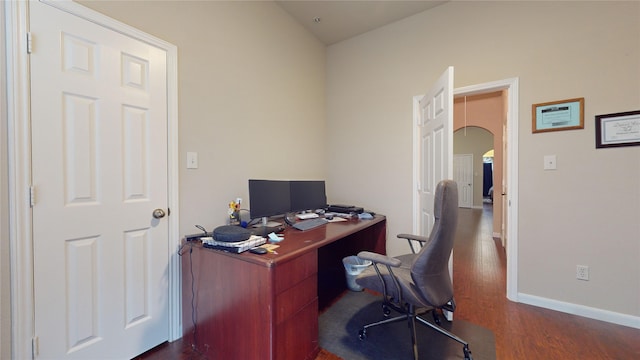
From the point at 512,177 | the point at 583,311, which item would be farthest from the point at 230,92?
the point at 583,311

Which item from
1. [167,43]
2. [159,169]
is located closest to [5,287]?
[159,169]

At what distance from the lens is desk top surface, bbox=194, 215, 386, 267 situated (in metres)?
1.26

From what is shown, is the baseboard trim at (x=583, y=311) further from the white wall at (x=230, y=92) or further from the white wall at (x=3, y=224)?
the white wall at (x=3, y=224)

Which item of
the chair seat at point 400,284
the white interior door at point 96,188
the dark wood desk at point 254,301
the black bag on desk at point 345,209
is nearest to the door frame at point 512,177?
the chair seat at point 400,284

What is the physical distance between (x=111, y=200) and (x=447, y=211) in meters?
1.95

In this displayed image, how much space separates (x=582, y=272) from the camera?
6.53 feet

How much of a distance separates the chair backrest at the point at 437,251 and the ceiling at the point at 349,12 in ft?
7.06

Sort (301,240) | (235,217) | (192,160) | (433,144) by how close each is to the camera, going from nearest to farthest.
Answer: (301,240), (192,160), (235,217), (433,144)

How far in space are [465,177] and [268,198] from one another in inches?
343

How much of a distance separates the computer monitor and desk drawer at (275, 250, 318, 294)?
0.87m

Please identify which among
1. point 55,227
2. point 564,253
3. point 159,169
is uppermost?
point 159,169

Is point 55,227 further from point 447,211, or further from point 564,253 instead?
point 564,253

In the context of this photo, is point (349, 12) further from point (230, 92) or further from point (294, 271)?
point (294, 271)

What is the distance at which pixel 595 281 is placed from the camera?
195 centimetres
